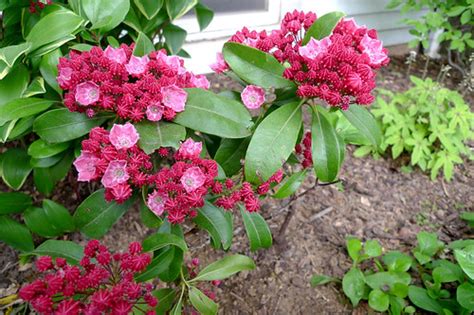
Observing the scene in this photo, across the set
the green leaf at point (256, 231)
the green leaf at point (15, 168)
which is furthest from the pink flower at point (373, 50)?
the green leaf at point (15, 168)

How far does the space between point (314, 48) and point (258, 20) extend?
2028mm

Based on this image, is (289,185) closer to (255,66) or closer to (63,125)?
(255,66)

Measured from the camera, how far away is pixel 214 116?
1.17 metres

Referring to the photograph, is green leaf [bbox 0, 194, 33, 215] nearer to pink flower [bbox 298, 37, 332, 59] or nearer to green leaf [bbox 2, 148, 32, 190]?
green leaf [bbox 2, 148, 32, 190]

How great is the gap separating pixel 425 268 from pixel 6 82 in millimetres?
1788

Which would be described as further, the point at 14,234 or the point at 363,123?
the point at 14,234

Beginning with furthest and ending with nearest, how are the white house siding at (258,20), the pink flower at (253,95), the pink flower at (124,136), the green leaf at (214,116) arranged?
the white house siding at (258,20) < the pink flower at (253,95) < the green leaf at (214,116) < the pink flower at (124,136)

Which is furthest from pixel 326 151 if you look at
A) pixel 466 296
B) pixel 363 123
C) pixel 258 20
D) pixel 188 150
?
pixel 258 20

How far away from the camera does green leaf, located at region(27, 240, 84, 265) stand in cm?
126

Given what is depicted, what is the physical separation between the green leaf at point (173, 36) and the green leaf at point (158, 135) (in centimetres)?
96

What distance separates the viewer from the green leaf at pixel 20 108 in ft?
4.07

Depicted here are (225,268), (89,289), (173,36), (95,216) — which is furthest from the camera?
(173,36)

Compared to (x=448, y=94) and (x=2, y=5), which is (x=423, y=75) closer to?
(x=448, y=94)

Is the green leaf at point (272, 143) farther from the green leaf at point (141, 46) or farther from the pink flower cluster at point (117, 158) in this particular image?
the green leaf at point (141, 46)
